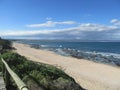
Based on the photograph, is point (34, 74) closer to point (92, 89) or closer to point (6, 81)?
point (6, 81)

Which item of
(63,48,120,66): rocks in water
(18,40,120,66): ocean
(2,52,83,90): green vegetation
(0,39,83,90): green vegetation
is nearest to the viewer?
(0,39,83,90): green vegetation

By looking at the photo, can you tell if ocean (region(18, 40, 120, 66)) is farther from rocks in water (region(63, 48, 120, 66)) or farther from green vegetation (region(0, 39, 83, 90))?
green vegetation (region(0, 39, 83, 90))

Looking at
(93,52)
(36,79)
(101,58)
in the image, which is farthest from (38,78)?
(93,52)

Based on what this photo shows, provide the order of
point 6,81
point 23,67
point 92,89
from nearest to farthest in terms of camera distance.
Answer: point 6,81 → point 23,67 → point 92,89

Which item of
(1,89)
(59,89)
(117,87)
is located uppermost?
(1,89)

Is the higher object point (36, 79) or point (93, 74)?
point (36, 79)

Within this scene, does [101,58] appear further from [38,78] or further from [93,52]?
[38,78]

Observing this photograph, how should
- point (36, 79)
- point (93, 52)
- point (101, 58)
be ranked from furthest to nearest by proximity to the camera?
1. point (93, 52)
2. point (101, 58)
3. point (36, 79)

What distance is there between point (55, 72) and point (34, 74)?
5.83 feet

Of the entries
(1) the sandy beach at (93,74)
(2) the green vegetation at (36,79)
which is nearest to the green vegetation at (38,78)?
(2) the green vegetation at (36,79)

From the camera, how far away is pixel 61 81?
26.6 feet

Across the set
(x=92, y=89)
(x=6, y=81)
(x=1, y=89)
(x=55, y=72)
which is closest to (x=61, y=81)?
(x=55, y=72)

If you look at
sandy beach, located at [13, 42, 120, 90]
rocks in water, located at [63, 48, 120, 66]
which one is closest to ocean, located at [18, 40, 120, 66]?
rocks in water, located at [63, 48, 120, 66]

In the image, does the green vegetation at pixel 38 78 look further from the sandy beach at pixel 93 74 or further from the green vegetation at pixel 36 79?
the sandy beach at pixel 93 74
